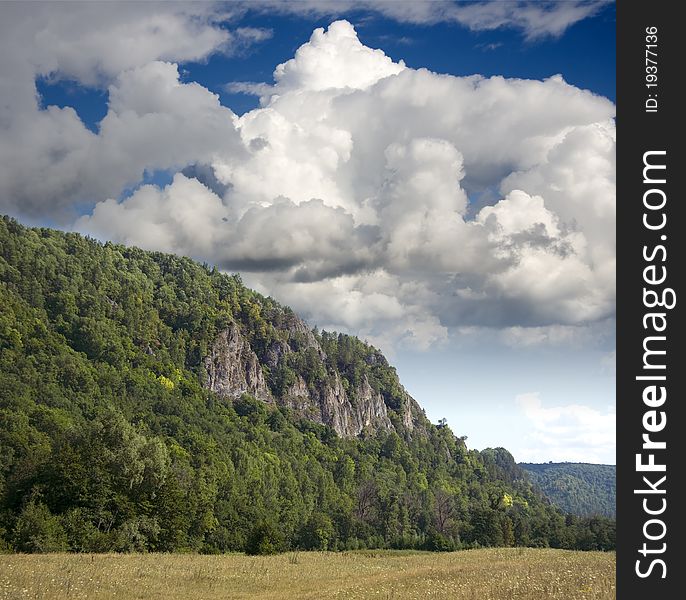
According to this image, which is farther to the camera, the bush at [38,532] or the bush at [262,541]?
the bush at [262,541]

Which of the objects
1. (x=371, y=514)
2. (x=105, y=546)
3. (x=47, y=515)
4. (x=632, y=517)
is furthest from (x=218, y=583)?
(x=371, y=514)

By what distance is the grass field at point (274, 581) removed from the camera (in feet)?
77.1

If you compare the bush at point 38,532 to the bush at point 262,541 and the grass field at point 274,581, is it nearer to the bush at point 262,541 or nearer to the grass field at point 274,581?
the bush at point 262,541

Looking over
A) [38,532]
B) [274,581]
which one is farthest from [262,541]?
[274,581]

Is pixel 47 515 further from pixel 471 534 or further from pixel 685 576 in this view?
pixel 471 534

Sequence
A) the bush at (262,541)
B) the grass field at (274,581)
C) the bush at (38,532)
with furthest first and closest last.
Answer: the bush at (262,541), the bush at (38,532), the grass field at (274,581)

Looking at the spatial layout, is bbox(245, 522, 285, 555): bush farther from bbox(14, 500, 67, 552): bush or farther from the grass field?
the grass field

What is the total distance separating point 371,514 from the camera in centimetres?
16662

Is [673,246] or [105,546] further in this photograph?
[105,546]

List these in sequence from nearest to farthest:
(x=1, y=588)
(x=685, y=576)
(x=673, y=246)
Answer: (x=685, y=576) < (x=673, y=246) < (x=1, y=588)

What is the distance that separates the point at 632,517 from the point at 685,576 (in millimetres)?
1712

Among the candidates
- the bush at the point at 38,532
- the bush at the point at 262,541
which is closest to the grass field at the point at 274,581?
the bush at the point at 38,532

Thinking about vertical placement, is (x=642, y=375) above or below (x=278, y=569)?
above

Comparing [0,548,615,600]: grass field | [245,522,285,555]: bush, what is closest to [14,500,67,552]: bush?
[245,522,285,555]: bush
